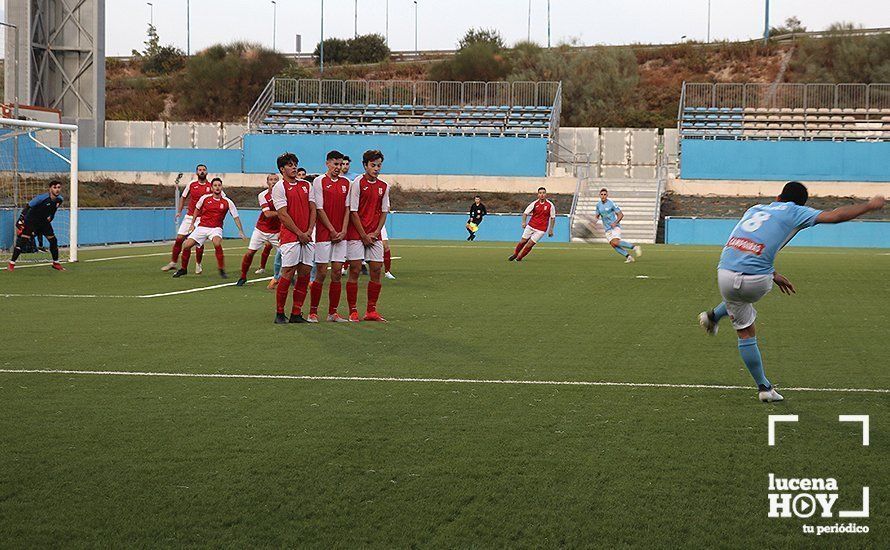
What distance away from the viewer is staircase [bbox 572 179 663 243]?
42438 millimetres

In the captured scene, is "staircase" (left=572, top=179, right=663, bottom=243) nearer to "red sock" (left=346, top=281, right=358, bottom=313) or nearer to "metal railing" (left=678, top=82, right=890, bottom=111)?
"metal railing" (left=678, top=82, right=890, bottom=111)

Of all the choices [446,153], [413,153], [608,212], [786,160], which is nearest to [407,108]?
[413,153]

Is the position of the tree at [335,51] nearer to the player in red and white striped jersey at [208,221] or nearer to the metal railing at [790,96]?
the metal railing at [790,96]

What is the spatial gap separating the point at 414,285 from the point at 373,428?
12228 millimetres

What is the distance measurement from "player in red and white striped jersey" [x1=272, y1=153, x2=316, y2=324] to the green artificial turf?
470mm

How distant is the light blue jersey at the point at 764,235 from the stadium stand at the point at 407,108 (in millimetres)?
43988

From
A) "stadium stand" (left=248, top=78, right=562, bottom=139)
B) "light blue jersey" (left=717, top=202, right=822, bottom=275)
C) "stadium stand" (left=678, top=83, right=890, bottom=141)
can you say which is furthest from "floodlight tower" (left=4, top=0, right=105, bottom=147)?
"light blue jersey" (left=717, top=202, right=822, bottom=275)

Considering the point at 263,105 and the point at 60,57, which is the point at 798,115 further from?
the point at 60,57

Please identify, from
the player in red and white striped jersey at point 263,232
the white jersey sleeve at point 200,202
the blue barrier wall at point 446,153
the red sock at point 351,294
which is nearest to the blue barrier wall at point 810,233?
the blue barrier wall at point 446,153

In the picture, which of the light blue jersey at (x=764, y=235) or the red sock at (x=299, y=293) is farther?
the red sock at (x=299, y=293)

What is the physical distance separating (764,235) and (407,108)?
48061mm

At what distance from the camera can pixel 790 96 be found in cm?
5503

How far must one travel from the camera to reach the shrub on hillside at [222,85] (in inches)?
2916

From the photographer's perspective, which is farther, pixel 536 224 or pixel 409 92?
pixel 409 92
